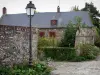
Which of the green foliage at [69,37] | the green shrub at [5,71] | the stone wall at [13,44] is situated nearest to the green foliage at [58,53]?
the green foliage at [69,37]

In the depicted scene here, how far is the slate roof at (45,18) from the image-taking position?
36.9 meters

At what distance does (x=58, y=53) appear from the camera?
2003 cm

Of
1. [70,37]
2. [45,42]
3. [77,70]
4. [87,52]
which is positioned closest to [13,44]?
[77,70]

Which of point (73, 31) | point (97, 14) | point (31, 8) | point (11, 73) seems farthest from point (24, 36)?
point (97, 14)

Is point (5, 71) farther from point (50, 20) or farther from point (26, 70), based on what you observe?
point (50, 20)

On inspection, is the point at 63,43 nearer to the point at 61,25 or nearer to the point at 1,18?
the point at 61,25

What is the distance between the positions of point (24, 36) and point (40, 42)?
7205 millimetres

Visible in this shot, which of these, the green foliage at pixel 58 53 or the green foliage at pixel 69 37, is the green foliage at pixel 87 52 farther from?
the green foliage at pixel 69 37

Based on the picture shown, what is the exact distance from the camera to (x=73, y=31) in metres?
24.0

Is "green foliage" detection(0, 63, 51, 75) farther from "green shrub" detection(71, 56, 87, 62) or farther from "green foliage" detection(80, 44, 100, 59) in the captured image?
"green foliage" detection(80, 44, 100, 59)

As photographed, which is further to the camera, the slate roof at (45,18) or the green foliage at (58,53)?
the slate roof at (45,18)

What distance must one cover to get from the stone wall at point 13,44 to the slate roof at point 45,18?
905 inches

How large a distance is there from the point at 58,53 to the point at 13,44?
26.8 ft

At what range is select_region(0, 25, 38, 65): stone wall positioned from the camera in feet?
38.6
